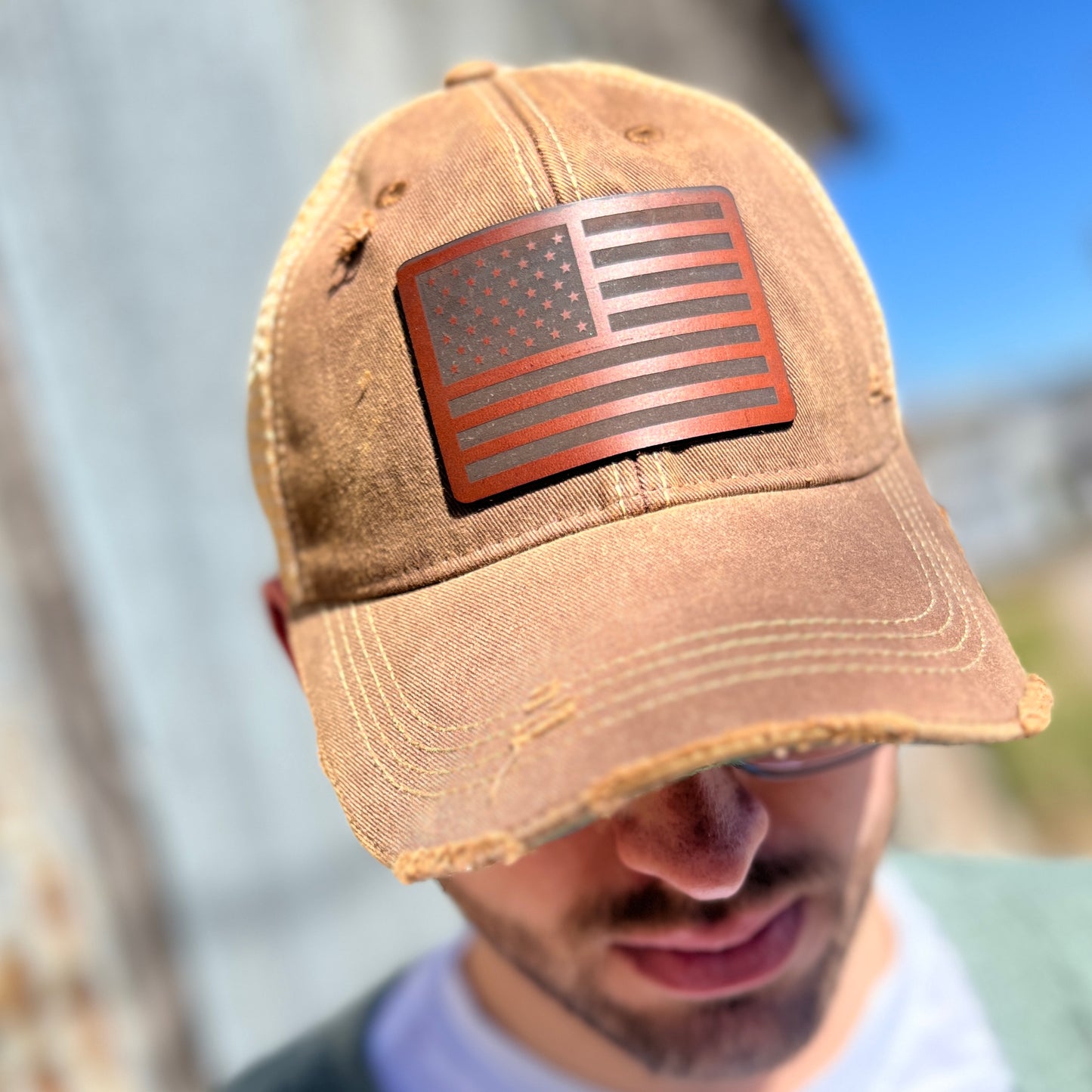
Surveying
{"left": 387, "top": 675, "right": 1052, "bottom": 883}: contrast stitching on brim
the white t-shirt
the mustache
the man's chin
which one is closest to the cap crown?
{"left": 387, "top": 675, "right": 1052, "bottom": 883}: contrast stitching on brim

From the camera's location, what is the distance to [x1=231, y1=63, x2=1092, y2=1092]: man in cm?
77

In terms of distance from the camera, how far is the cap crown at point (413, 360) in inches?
35.7

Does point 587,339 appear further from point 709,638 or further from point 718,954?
point 718,954

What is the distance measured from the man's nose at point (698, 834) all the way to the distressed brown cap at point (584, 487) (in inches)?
8.5

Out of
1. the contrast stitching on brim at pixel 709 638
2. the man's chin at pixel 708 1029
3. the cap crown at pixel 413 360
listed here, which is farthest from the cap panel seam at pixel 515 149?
the man's chin at pixel 708 1029

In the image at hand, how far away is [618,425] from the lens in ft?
2.86

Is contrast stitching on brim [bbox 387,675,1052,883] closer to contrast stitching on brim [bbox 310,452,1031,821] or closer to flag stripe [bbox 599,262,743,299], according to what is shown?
contrast stitching on brim [bbox 310,452,1031,821]

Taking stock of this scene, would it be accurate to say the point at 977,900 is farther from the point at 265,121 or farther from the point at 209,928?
the point at 265,121

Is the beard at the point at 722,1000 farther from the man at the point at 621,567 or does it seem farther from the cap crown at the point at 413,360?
the cap crown at the point at 413,360

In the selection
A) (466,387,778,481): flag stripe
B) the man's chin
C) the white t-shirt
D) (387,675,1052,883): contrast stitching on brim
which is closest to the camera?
(387,675,1052,883): contrast stitching on brim

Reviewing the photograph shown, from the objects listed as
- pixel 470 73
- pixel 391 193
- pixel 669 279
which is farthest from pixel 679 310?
pixel 470 73

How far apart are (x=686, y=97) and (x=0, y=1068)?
199 cm

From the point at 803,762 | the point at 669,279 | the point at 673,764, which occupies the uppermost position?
the point at 669,279

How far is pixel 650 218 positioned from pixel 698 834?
A: 1.94 ft
